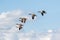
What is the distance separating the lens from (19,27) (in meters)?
58.2

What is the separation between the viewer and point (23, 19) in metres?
60.6

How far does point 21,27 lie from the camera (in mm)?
58500

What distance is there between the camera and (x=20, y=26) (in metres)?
58.8

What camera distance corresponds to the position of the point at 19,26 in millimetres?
58812

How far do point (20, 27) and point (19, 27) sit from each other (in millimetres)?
572

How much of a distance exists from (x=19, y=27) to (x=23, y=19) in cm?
392

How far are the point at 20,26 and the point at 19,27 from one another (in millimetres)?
751

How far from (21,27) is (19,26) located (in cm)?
87

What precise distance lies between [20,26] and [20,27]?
1.23 feet

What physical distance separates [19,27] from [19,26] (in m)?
0.65

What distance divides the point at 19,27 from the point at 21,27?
0.74 meters
